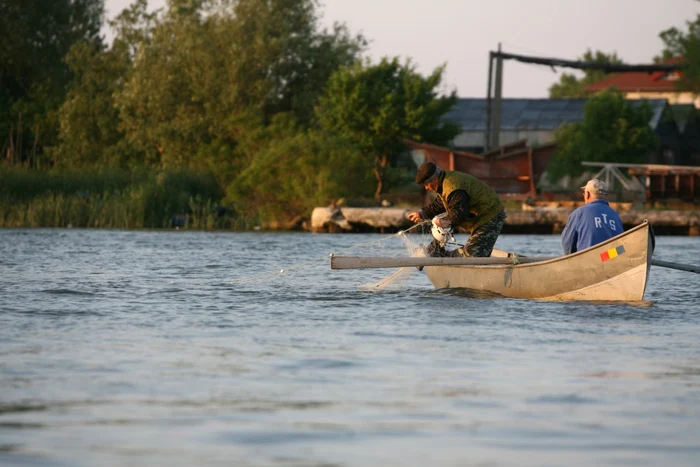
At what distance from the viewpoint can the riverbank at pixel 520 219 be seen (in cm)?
3562

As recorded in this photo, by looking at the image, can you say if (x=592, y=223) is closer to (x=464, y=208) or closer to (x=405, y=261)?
(x=464, y=208)

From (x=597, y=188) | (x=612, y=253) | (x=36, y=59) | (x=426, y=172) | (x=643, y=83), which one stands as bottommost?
(x=612, y=253)

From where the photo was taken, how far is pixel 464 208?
14469mm

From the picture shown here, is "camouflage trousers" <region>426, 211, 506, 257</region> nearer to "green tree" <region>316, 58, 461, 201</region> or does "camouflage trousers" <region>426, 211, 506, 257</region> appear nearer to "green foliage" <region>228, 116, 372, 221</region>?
"green foliage" <region>228, 116, 372, 221</region>

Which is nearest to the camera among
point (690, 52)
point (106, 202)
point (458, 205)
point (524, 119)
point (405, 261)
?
point (405, 261)

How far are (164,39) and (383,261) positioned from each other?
36.3 m

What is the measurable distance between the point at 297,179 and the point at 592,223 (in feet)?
83.8

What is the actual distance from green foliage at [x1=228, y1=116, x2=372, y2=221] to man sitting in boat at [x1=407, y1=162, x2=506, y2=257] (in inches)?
931

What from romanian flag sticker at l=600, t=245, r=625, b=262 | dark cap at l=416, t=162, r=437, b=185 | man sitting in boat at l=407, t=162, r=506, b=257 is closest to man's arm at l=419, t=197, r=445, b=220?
man sitting in boat at l=407, t=162, r=506, b=257

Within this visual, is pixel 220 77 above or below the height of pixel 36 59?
below

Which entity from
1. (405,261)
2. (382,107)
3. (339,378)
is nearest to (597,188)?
(405,261)

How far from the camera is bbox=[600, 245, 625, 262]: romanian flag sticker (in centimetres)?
1304

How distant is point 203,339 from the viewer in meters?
10.2

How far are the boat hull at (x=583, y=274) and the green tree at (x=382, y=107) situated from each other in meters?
29.2
